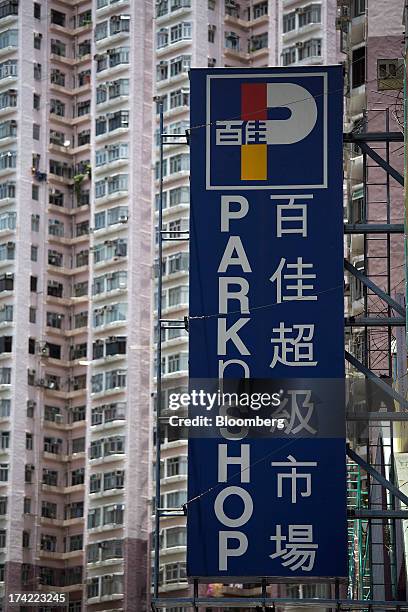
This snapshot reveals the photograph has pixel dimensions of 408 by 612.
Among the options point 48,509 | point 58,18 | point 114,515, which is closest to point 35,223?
point 58,18

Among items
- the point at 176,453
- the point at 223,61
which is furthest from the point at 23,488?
the point at 223,61

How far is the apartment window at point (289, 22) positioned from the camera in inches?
Result: 2852

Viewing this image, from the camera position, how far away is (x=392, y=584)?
30.8 metres

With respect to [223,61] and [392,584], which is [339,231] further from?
[223,61]

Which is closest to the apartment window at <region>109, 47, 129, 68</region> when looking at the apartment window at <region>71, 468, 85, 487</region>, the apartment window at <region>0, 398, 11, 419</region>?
the apartment window at <region>0, 398, 11, 419</region>

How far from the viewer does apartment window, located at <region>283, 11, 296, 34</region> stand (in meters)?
72.4

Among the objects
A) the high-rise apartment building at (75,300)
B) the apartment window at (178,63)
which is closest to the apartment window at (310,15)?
the apartment window at (178,63)

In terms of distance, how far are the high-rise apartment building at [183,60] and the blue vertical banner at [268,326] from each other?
1698 inches

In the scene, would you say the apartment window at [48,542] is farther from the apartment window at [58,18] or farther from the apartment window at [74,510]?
the apartment window at [58,18]

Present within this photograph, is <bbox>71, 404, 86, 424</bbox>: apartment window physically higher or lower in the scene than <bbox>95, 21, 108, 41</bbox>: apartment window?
lower

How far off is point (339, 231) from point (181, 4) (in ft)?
173

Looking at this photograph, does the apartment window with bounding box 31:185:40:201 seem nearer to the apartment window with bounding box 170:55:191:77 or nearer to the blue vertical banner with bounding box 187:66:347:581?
the apartment window with bounding box 170:55:191:77

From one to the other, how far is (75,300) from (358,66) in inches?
1371

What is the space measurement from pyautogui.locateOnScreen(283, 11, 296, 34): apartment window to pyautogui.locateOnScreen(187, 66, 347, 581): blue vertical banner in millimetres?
48054
